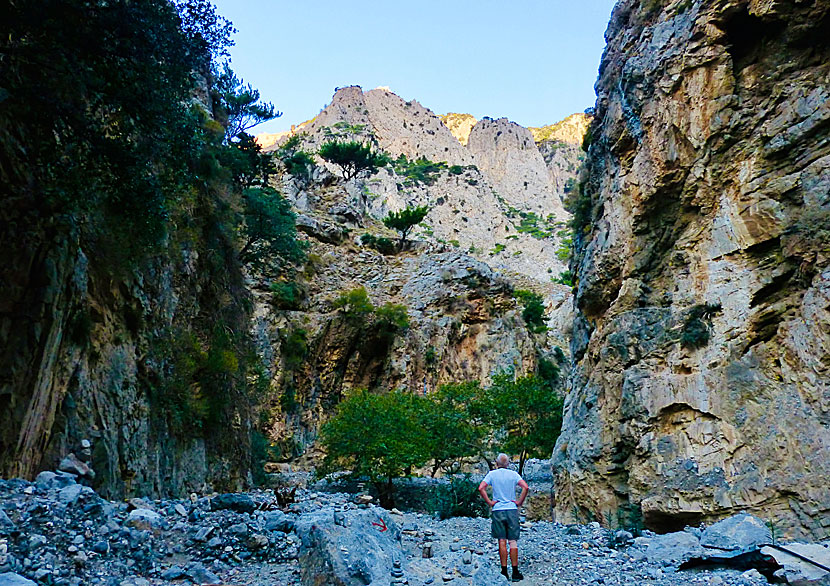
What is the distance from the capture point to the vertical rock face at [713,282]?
470 inches

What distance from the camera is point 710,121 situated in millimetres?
15031

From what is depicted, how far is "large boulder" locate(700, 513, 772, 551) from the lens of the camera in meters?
6.92

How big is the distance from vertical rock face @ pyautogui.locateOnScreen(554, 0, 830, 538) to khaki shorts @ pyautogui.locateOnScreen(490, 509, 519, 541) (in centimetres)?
767

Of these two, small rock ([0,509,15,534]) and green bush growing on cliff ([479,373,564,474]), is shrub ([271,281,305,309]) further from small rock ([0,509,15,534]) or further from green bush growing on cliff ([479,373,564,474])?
small rock ([0,509,15,534])

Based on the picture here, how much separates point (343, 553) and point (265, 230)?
25.5 meters

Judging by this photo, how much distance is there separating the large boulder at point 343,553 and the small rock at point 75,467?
413 cm

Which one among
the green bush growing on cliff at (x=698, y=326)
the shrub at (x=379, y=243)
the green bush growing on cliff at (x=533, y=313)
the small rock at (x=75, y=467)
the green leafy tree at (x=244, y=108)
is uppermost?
the green leafy tree at (x=244, y=108)

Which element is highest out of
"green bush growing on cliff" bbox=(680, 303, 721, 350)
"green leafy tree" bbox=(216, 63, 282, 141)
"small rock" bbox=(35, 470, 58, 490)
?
"green leafy tree" bbox=(216, 63, 282, 141)

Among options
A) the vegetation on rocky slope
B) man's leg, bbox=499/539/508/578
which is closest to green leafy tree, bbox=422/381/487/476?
the vegetation on rocky slope

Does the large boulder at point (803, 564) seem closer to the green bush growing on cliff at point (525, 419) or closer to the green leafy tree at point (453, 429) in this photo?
the green leafy tree at point (453, 429)

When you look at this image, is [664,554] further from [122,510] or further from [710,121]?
[710,121]

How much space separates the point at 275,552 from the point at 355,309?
93.9 feet

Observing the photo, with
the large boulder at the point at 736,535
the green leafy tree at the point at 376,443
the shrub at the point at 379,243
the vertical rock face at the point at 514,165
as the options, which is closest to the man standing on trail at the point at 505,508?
the large boulder at the point at 736,535

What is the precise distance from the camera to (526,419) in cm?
2645
